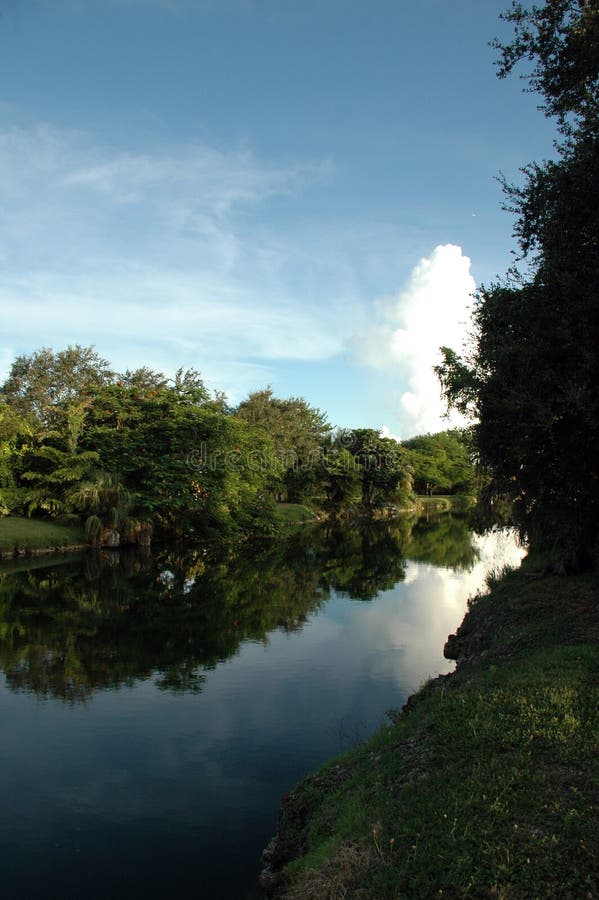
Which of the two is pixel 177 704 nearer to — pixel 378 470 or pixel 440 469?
pixel 378 470

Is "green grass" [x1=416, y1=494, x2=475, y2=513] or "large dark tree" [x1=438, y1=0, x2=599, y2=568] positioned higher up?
"large dark tree" [x1=438, y1=0, x2=599, y2=568]

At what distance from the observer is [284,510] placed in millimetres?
58500

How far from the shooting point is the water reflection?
15.0 meters

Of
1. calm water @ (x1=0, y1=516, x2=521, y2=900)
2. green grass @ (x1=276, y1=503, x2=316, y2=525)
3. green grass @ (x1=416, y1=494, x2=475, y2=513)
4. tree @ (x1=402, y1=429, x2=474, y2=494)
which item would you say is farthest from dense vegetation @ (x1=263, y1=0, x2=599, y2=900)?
tree @ (x1=402, y1=429, x2=474, y2=494)

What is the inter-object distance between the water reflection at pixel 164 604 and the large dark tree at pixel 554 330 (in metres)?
8.68

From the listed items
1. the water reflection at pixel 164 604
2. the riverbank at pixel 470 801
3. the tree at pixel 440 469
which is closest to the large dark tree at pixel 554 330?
the riverbank at pixel 470 801

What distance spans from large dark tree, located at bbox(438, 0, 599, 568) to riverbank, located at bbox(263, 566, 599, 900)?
3.64 meters

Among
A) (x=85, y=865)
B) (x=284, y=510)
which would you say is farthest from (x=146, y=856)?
(x=284, y=510)

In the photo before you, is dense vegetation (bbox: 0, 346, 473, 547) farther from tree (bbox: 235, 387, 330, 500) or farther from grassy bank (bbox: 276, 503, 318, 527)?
tree (bbox: 235, 387, 330, 500)

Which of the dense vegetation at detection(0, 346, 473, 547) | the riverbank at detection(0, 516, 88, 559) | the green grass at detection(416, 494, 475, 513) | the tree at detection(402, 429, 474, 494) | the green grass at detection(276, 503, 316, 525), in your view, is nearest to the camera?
the riverbank at detection(0, 516, 88, 559)

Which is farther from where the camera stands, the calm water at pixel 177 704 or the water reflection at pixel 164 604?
the water reflection at pixel 164 604

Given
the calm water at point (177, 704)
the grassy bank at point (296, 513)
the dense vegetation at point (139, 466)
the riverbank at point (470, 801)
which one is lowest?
the calm water at point (177, 704)

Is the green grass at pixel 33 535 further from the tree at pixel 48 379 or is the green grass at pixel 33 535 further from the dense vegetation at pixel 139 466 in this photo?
the tree at pixel 48 379

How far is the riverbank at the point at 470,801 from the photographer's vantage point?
15.8 feet
